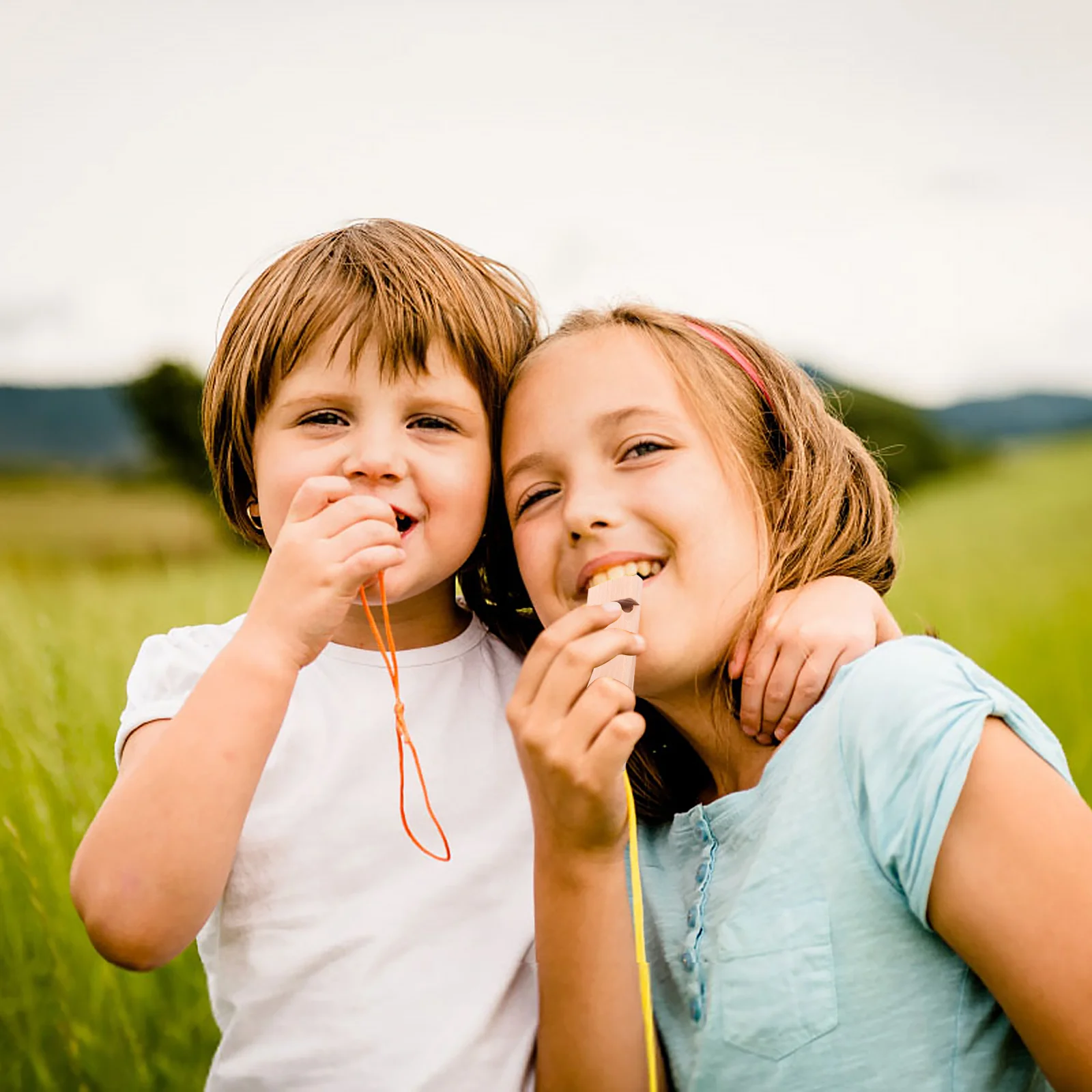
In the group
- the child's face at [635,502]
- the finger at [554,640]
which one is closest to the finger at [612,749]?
the finger at [554,640]

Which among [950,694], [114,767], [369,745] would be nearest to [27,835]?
[114,767]

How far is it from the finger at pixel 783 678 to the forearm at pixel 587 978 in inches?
11.4

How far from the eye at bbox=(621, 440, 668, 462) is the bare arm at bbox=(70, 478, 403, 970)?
386 mm

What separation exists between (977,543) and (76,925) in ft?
9.00

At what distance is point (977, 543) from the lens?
3299 mm

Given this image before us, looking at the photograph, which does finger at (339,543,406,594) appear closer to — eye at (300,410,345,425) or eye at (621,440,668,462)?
eye at (300,410,345,425)

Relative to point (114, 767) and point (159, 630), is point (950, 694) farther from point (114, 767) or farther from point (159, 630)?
point (159, 630)

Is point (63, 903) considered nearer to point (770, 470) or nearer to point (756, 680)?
point (756, 680)

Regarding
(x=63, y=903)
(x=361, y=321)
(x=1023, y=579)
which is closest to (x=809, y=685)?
(x=361, y=321)

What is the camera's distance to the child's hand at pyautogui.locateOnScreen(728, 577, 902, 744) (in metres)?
1.38

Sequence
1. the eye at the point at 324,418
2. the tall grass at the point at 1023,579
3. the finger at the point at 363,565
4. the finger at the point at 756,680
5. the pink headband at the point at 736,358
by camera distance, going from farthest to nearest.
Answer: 1. the tall grass at the point at 1023,579
2. the pink headband at the point at 736,358
3. the eye at the point at 324,418
4. the finger at the point at 756,680
5. the finger at the point at 363,565

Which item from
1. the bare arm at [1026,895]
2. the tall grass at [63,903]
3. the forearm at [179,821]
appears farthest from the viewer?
the tall grass at [63,903]

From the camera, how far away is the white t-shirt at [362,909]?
55.5 inches

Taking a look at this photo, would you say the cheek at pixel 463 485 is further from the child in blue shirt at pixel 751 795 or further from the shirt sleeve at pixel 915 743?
the shirt sleeve at pixel 915 743
